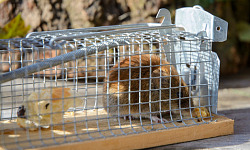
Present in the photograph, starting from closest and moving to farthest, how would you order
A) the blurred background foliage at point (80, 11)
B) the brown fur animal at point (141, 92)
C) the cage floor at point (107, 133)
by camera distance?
the cage floor at point (107, 133), the brown fur animal at point (141, 92), the blurred background foliage at point (80, 11)

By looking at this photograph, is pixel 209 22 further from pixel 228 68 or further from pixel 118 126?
pixel 228 68

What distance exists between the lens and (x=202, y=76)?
9.93 feet

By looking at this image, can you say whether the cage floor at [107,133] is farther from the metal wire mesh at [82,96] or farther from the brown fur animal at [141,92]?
the brown fur animal at [141,92]

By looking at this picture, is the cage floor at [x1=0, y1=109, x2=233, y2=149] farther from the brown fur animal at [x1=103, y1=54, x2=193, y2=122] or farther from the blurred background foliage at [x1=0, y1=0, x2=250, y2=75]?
the blurred background foliage at [x1=0, y1=0, x2=250, y2=75]

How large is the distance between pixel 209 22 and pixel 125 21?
2.46m

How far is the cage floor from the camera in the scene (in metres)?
2.27

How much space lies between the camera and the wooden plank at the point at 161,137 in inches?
89.8

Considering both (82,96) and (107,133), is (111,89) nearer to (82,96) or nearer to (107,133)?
(107,133)

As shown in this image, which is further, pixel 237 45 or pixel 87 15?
pixel 237 45

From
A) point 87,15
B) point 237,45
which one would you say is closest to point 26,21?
point 87,15

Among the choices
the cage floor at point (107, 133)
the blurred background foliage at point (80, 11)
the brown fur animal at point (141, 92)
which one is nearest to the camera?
the cage floor at point (107, 133)

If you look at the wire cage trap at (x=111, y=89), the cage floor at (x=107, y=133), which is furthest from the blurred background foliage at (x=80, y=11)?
the cage floor at (x=107, y=133)

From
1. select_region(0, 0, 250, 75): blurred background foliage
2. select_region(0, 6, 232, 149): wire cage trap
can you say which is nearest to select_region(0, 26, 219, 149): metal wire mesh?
select_region(0, 6, 232, 149): wire cage trap

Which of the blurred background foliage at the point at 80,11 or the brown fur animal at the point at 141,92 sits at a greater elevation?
the blurred background foliage at the point at 80,11
